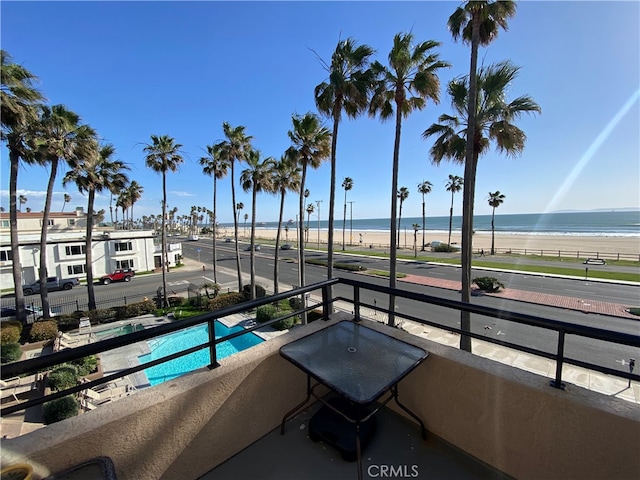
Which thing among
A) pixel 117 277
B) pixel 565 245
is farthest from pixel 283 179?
pixel 565 245

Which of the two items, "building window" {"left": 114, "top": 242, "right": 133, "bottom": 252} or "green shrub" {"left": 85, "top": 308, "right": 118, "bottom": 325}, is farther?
"building window" {"left": 114, "top": 242, "right": 133, "bottom": 252}

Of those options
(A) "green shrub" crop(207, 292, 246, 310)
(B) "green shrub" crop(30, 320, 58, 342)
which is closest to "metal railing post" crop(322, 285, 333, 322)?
(A) "green shrub" crop(207, 292, 246, 310)

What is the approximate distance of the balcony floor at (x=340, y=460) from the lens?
2.03 meters

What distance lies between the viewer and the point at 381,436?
2.37 m

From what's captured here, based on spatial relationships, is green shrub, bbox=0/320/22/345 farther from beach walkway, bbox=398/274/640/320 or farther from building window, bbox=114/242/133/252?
beach walkway, bbox=398/274/640/320

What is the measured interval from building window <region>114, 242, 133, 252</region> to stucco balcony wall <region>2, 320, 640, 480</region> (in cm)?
3516

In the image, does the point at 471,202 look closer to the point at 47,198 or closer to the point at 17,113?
the point at 17,113

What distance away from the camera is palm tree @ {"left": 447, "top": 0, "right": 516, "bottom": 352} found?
8.25 m

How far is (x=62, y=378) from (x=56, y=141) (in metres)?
12.6

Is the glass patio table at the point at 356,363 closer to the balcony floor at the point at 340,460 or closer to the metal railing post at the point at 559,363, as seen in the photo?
the balcony floor at the point at 340,460

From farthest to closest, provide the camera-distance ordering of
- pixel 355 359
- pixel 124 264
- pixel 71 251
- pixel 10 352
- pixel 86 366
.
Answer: pixel 124 264 → pixel 71 251 → pixel 10 352 → pixel 86 366 → pixel 355 359

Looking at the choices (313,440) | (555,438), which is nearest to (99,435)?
(313,440)

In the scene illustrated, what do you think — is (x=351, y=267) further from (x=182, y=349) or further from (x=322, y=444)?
(x=322, y=444)

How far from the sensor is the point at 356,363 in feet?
7.11
